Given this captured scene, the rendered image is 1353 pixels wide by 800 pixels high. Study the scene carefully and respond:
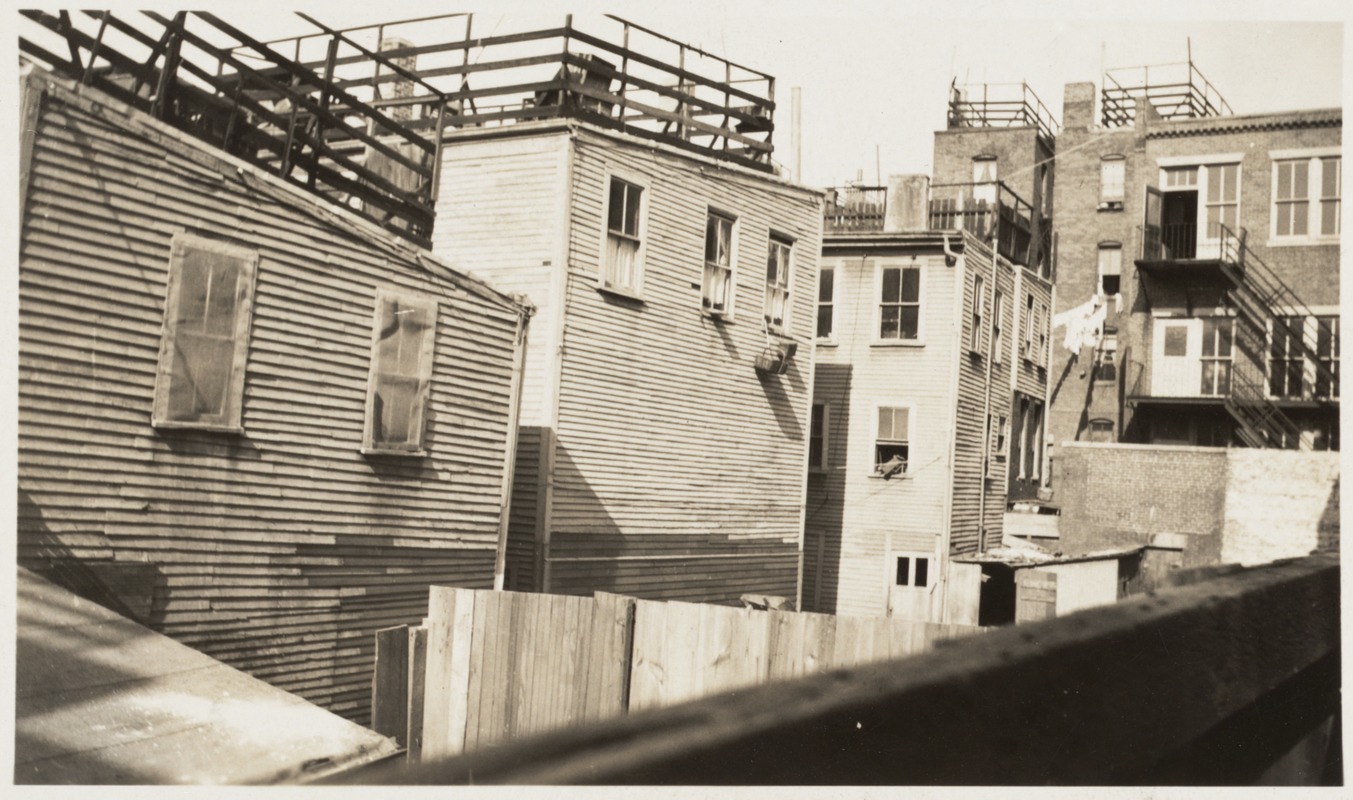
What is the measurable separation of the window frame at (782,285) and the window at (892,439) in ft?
19.2

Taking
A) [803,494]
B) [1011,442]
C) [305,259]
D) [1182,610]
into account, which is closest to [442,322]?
[305,259]

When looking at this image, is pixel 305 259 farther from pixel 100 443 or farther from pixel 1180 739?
pixel 1180 739

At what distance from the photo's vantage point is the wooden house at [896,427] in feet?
85.4

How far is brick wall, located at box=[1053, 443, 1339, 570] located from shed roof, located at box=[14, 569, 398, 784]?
21.2m

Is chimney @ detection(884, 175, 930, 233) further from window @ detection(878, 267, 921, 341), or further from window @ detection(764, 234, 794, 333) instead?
window @ detection(764, 234, 794, 333)

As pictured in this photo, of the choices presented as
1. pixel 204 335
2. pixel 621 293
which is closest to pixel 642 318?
pixel 621 293

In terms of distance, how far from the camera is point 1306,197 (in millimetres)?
28953

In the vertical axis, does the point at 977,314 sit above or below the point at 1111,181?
below

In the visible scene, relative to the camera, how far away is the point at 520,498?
17141mm

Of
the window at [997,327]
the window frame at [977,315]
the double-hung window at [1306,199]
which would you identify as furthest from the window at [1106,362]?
the window frame at [977,315]

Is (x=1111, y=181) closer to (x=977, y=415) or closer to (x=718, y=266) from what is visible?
(x=977, y=415)

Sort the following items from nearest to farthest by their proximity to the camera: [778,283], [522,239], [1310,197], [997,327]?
[522,239] → [778,283] → [1310,197] → [997,327]

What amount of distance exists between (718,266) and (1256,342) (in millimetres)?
17882

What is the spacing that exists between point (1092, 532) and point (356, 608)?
1941 centimetres
